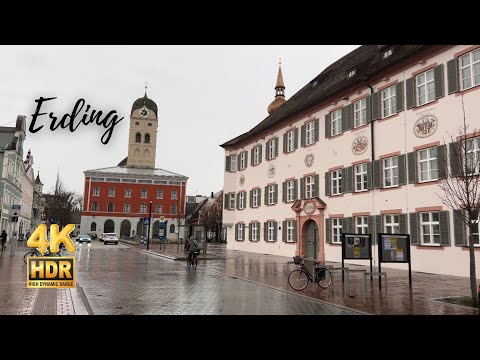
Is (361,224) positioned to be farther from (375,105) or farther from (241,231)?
(241,231)

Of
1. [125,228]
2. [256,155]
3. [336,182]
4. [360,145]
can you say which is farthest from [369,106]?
→ [125,228]

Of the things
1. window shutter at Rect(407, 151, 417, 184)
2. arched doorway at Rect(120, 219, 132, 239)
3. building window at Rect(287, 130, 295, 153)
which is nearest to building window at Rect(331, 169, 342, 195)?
window shutter at Rect(407, 151, 417, 184)

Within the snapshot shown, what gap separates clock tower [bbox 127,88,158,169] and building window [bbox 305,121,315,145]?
64.2m

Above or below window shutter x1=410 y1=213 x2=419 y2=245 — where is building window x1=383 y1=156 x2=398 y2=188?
above

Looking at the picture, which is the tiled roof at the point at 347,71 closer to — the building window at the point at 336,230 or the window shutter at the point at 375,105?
the window shutter at the point at 375,105

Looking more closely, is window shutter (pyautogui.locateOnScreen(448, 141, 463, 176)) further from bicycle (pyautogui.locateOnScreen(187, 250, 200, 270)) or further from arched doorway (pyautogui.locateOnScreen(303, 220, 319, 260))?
arched doorway (pyautogui.locateOnScreen(303, 220, 319, 260))

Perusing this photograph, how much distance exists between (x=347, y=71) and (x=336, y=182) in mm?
7376

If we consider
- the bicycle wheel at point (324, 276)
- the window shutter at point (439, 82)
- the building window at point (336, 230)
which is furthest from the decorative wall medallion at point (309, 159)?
the bicycle wheel at point (324, 276)

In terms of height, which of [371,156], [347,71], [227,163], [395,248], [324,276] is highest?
[347,71]

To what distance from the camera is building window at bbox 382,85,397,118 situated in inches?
869

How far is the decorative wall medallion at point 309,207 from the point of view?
27.9 m

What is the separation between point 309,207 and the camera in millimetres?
28234
